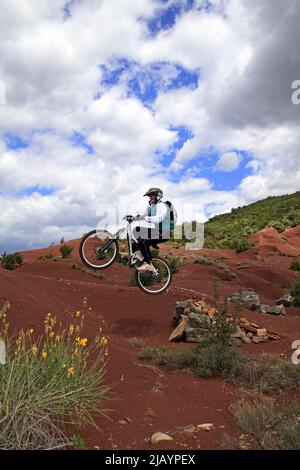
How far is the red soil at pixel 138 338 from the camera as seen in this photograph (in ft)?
23.6

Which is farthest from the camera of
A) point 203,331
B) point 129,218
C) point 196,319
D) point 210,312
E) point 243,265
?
point 243,265

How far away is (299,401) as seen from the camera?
9.25 metres

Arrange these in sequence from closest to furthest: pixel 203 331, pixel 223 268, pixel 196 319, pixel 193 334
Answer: pixel 203 331 → pixel 193 334 → pixel 196 319 → pixel 223 268

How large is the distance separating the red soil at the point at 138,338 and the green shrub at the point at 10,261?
0.83 metres

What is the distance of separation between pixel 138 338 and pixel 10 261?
16318 mm

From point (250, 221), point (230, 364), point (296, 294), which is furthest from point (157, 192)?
point (250, 221)

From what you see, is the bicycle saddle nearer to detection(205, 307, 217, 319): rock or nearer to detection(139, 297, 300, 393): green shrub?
detection(139, 297, 300, 393): green shrub

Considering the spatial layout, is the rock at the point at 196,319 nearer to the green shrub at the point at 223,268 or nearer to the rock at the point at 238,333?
the rock at the point at 238,333

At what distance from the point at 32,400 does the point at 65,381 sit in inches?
22.3

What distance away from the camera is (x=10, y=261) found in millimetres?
29219

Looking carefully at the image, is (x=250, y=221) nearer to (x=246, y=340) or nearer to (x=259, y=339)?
(x=259, y=339)
